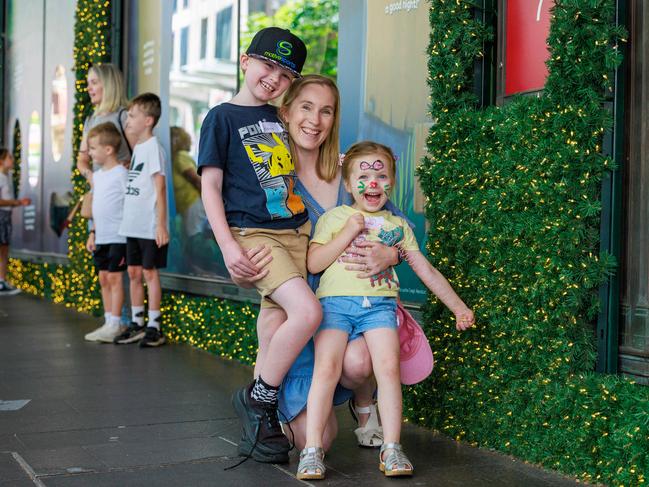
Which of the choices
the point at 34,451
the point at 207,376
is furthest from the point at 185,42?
the point at 34,451

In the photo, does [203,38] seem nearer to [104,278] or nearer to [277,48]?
[104,278]

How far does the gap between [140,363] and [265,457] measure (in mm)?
3056

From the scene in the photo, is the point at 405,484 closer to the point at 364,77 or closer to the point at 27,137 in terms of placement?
the point at 364,77

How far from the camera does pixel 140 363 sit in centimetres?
693

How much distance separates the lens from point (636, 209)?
3.95 m

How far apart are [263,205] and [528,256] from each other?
3.60 feet

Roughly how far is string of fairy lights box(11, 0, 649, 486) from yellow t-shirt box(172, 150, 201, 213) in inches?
168

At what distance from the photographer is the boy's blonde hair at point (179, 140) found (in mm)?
8820

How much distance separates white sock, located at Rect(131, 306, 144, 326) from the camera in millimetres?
→ 8000

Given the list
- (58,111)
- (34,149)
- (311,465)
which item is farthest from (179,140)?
(34,149)

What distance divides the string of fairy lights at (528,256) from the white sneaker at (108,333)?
3767mm

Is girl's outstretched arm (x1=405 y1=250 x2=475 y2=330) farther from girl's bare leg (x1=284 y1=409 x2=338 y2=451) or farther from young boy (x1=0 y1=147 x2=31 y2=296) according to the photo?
young boy (x1=0 y1=147 x2=31 y2=296)

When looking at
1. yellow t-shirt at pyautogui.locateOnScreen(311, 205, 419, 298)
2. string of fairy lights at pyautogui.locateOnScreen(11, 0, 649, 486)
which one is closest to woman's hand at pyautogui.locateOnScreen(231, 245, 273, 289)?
yellow t-shirt at pyautogui.locateOnScreen(311, 205, 419, 298)

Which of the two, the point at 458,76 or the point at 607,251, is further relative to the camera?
the point at 458,76
